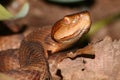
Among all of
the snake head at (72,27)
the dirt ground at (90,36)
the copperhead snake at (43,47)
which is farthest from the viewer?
the snake head at (72,27)

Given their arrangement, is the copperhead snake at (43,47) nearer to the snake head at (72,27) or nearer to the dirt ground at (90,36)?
the snake head at (72,27)

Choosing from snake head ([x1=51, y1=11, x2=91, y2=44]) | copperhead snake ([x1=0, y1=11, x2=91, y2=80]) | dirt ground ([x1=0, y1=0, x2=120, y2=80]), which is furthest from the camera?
snake head ([x1=51, y1=11, x2=91, y2=44])

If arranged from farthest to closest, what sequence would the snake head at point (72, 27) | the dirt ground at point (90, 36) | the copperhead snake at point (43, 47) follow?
1. the snake head at point (72, 27)
2. the copperhead snake at point (43, 47)
3. the dirt ground at point (90, 36)

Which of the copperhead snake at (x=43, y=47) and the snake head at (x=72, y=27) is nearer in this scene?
the copperhead snake at (x=43, y=47)

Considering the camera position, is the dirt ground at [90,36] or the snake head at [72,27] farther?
the snake head at [72,27]

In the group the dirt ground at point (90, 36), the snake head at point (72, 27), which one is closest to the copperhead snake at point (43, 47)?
the snake head at point (72, 27)

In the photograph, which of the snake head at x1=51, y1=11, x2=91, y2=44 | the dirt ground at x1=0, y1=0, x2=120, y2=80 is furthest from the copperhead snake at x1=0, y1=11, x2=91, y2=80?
the dirt ground at x1=0, y1=0, x2=120, y2=80

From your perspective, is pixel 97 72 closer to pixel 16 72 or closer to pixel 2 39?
pixel 16 72

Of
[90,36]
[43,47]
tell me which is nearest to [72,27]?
[43,47]

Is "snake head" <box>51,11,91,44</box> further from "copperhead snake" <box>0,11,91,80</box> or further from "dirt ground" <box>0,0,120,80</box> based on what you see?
"dirt ground" <box>0,0,120,80</box>
